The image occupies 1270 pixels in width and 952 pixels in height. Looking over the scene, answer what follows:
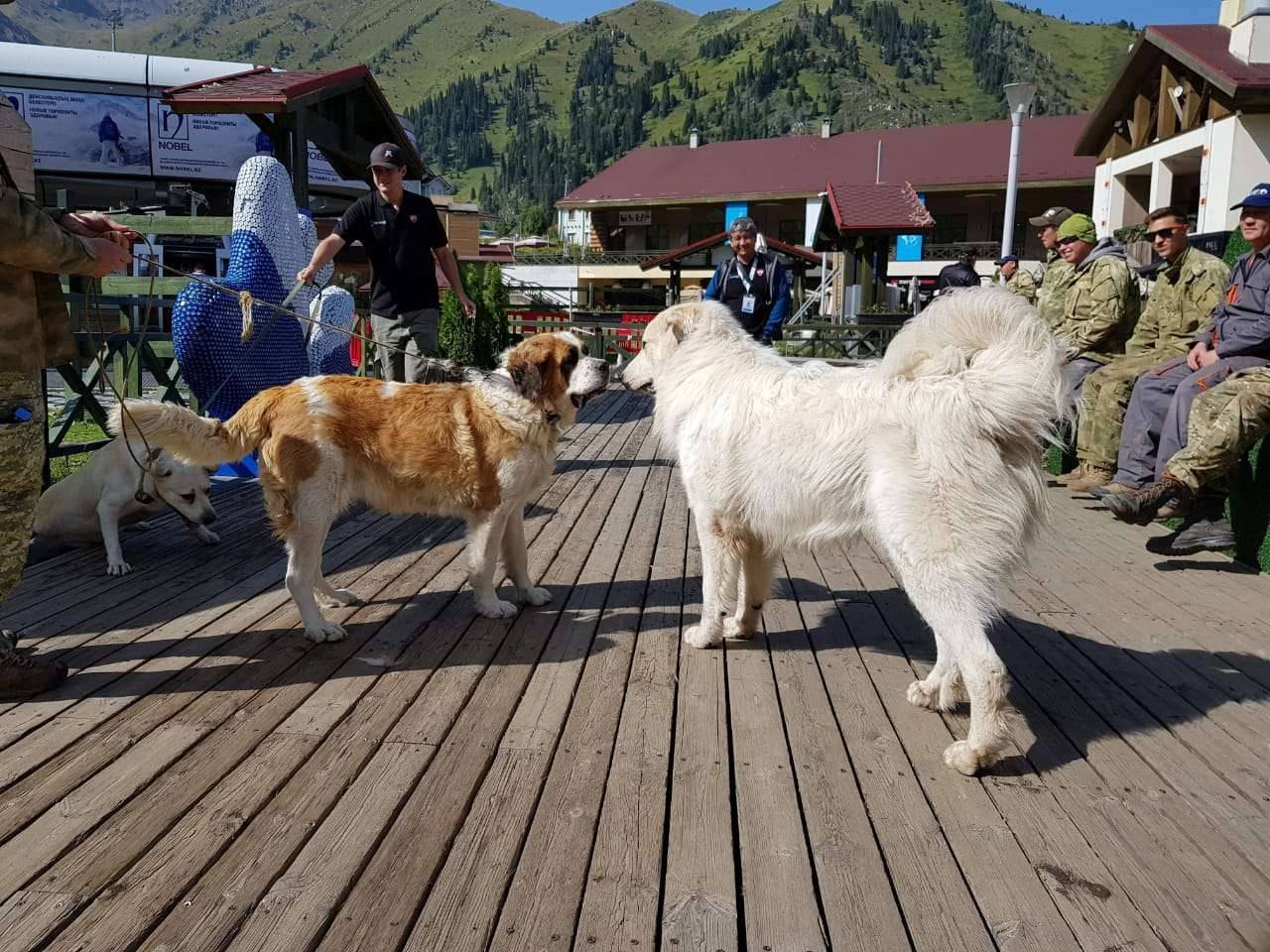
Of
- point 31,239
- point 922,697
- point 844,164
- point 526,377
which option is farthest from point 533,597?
point 844,164

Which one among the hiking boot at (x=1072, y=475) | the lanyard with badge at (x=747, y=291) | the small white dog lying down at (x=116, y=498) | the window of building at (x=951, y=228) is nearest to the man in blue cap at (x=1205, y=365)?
the hiking boot at (x=1072, y=475)

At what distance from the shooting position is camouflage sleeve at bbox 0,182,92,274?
8.57 ft

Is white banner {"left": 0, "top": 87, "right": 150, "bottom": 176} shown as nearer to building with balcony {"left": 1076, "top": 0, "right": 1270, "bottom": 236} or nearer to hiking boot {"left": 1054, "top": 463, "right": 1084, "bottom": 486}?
hiking boot {"left": 1054, "top": 463, "right": 1084, "bottom": 486}

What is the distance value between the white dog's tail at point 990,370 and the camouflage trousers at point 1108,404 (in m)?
3.88

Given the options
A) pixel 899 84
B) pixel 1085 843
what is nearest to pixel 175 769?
pixel 1085 843

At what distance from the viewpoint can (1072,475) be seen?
7.35 meters

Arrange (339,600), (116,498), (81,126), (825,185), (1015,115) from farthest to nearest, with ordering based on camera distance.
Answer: (825,185)
(81,126)
(1015,115)
(116,498)
(339,600)

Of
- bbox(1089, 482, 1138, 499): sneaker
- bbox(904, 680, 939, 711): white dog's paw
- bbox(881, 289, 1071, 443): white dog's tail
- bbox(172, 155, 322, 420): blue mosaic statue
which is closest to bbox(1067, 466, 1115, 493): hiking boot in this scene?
bbox(1089, 482, 1138, 499): sneaker

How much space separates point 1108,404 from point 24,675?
6.80 meters

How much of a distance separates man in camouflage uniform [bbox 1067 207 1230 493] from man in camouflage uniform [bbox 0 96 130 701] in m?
6.41

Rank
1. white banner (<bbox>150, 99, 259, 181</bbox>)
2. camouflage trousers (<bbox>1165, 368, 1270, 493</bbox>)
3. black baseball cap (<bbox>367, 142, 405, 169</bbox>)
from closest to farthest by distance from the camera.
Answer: camouflage trousers (<bbox>1165, 368, 1270, 493</bbox>) < black baseball cap (<bbox>367, 142, 405, 169</bbox>) < white banner (<bbox>150, 99, 259, 181</bbox>)

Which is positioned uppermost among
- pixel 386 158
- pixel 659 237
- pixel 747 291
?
pixel 659 237

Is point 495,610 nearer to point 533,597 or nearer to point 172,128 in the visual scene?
point 533,597

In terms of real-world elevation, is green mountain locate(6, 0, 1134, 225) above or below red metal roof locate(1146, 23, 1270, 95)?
above
